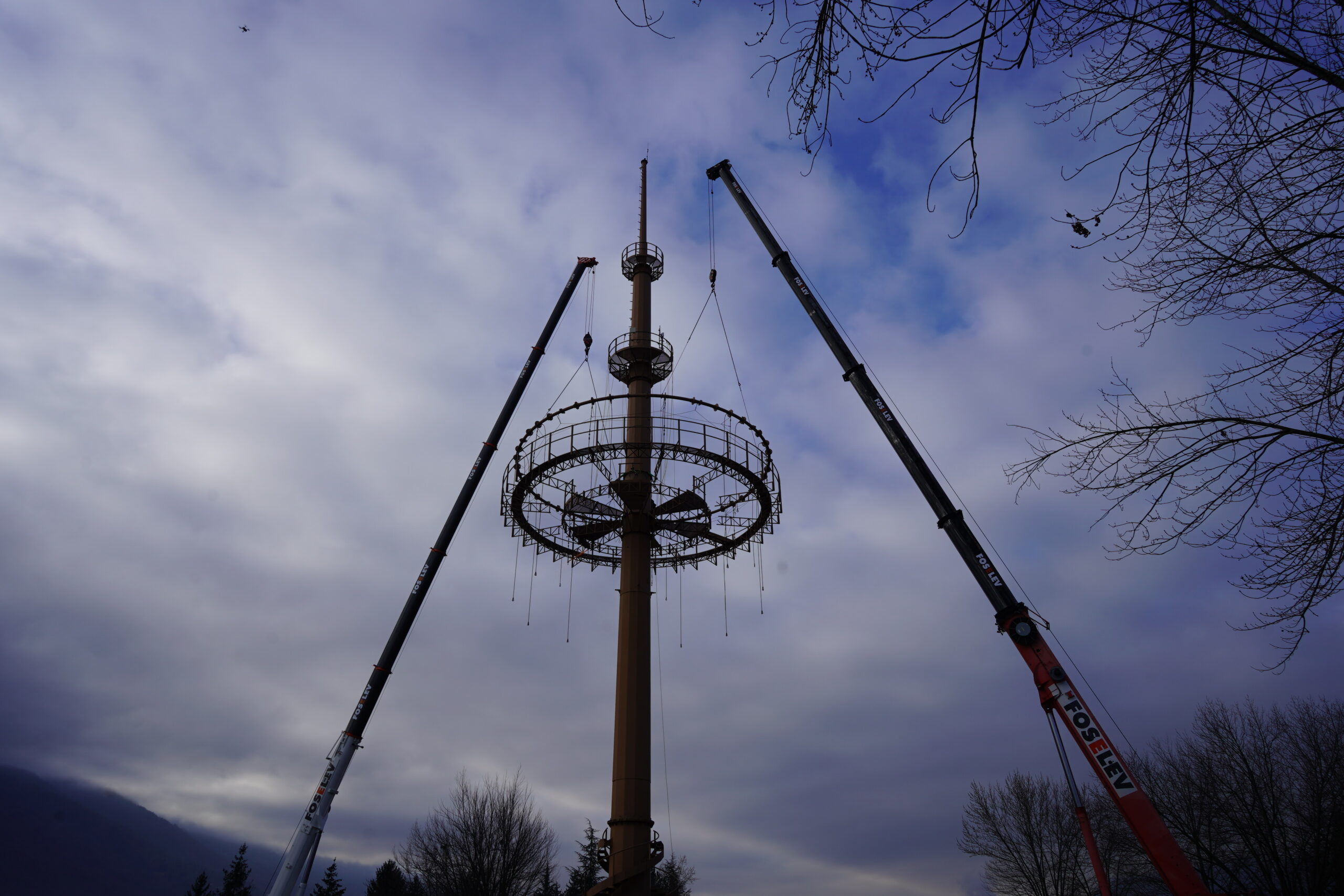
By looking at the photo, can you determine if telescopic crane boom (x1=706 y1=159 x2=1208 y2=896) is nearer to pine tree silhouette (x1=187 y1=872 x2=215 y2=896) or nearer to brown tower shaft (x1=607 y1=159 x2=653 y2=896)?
brown tower shaft (x1=607 y1=159 x2=653 y2=896)

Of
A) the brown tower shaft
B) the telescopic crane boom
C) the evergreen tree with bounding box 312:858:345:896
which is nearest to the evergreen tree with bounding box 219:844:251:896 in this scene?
the evergreen tree with bounding box 312:858:345:896

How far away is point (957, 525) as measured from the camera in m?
15.2

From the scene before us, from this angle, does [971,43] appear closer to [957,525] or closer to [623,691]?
[957,525]

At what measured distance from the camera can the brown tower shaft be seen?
19.2 meters

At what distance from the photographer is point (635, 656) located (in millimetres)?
21016

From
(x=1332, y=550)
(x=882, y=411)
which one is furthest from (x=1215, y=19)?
(x=882, y=411)

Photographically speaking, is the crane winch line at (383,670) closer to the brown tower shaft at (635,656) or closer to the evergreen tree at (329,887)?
the brown tower shaft at (635,656)

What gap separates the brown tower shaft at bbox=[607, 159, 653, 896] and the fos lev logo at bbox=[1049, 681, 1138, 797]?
1049 centimetres

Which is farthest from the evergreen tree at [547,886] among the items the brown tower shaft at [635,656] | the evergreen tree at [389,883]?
the brown tower shaft at [635,656]

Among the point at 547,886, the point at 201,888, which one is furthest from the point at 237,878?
the point at 547,886

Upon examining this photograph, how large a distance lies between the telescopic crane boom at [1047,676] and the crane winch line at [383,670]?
17356 millimetres

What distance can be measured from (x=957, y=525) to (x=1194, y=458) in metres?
8.03

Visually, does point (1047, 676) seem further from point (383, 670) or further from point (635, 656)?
point (383, 670)

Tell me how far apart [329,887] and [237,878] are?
45.5ft
